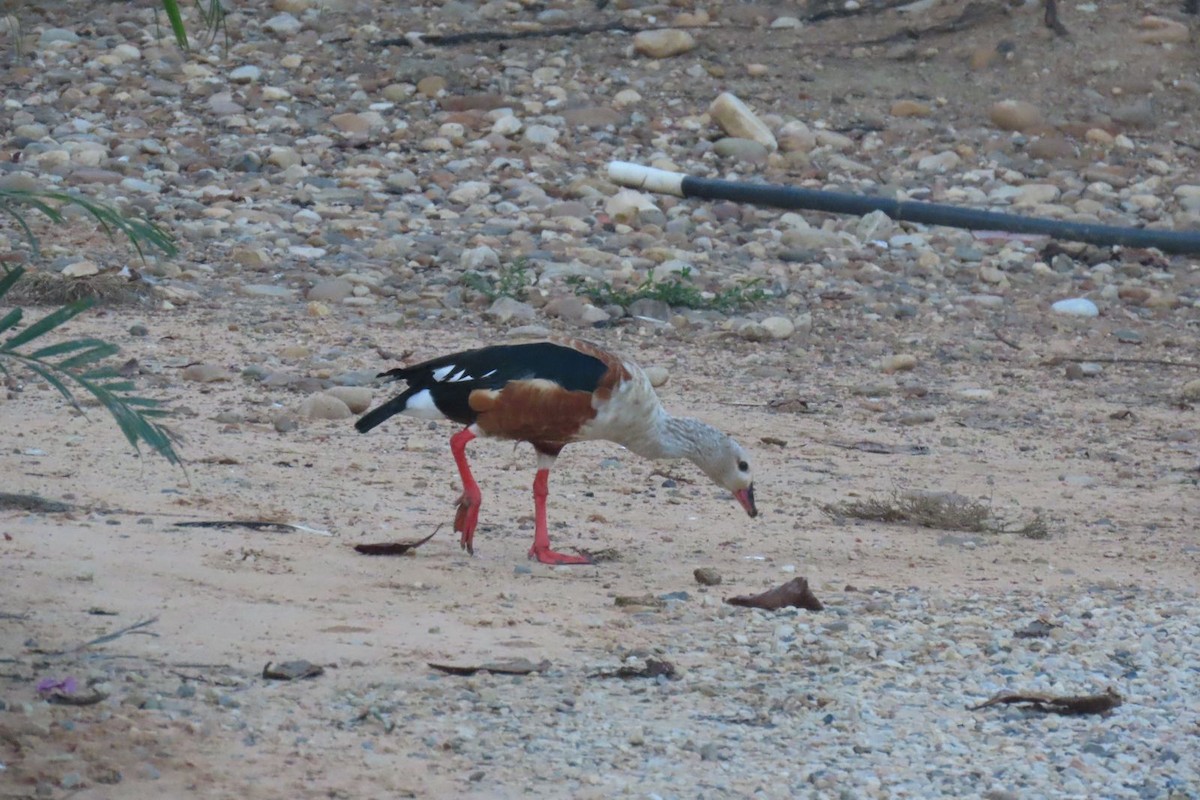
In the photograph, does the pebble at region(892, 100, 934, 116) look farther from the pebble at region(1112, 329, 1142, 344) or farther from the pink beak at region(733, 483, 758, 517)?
the pink beak at region(733, 483, 758, 517)

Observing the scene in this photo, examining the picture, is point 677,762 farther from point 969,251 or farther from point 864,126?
point 864,126

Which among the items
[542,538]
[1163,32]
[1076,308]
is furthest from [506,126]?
[542,538]

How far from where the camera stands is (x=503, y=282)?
9.91 meters

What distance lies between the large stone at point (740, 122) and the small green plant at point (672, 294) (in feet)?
10.3

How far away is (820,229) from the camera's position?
11.7 m

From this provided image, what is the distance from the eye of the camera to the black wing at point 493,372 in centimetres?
571

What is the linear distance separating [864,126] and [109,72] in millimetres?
6151

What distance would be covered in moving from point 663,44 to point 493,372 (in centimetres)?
931

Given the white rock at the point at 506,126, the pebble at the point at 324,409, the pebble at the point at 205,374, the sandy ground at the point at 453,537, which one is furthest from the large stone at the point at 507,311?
the white rock at the point at 506,126

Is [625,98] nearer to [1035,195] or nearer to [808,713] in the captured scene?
[1035,195]

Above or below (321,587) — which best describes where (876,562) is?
below

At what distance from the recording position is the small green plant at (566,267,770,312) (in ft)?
32.5

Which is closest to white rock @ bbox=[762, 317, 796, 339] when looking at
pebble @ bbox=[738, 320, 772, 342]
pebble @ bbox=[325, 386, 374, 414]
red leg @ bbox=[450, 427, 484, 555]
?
pebble @ bbox=[738, 320, 772, 342]

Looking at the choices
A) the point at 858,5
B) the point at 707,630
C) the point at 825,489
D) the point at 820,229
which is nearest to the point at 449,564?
the point at 707,630
